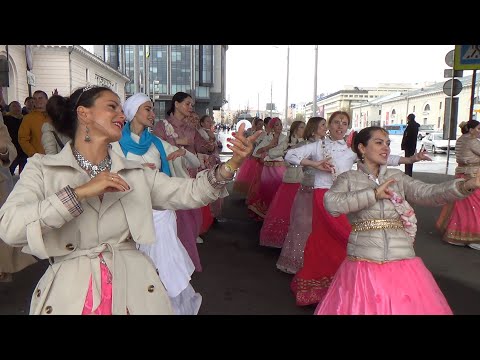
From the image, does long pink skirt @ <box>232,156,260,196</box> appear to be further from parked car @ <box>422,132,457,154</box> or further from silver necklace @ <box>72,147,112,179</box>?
parked car @ <box>422,132,457,154</box>

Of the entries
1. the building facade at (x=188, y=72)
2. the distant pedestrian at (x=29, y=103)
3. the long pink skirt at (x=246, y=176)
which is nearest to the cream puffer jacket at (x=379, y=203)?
the distant pedestrian at (x=29, y=103)

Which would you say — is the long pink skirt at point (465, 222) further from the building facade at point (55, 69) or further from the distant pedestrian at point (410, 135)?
the building facade at point (55, 69)

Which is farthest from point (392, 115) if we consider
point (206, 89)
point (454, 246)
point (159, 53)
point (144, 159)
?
point (144, 159)

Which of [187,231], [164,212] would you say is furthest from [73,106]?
[187,231]

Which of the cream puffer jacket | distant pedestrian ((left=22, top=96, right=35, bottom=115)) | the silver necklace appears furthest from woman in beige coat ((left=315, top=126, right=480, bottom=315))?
distant pedestrian ((left=22, top=96, right=35, bottom=115))

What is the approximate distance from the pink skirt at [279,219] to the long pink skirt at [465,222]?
2.50 m

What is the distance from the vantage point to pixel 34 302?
76.9 inches

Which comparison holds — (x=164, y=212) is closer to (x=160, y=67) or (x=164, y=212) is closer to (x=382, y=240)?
(x=382, y=240)

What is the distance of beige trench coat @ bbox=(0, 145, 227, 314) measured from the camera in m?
1.74

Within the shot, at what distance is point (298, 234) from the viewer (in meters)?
5.63

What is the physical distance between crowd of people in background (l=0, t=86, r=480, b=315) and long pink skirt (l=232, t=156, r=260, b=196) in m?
5.05

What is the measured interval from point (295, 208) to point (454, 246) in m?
2.91

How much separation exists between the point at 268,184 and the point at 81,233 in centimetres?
658

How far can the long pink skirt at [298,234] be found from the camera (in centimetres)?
555
